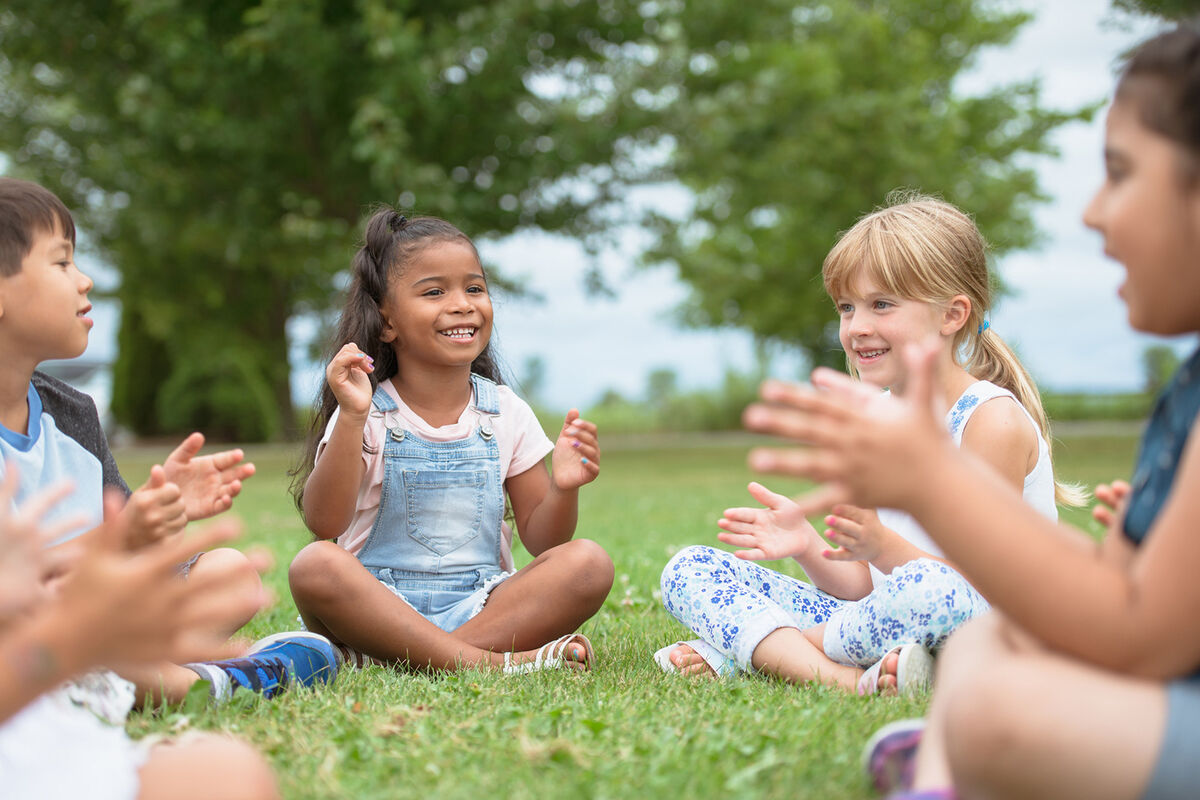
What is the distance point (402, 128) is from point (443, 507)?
34.6 ft

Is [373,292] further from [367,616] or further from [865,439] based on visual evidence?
[865,439]

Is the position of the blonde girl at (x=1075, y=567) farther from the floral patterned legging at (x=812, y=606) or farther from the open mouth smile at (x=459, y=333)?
the open mouth smile at (x=459, y=333)

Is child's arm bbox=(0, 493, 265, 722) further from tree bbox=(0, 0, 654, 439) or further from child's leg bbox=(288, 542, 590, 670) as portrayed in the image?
tree bbox=(0, 0, 654, 439)

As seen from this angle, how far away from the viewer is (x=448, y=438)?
3527 millimetres

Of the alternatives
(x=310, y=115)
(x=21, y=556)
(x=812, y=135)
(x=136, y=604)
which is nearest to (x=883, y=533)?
(x=136, y=604)

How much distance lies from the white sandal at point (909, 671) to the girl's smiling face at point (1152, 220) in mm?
1317

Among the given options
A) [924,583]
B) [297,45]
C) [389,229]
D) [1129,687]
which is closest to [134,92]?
[297,45]

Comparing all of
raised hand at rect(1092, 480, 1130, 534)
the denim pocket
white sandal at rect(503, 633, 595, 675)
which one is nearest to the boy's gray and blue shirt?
the denim pocket

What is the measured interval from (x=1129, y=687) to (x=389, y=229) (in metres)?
2.85

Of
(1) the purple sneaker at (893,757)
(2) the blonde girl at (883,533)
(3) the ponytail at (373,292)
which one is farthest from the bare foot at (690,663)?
(3) the ponytail at (373,292)

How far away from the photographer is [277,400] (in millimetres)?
21109

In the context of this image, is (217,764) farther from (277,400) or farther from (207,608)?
(277,400)

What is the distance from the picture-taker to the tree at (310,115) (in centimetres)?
1312

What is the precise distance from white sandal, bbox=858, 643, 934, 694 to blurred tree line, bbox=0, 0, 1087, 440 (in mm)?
10505
